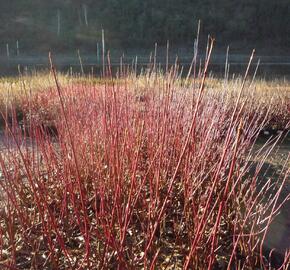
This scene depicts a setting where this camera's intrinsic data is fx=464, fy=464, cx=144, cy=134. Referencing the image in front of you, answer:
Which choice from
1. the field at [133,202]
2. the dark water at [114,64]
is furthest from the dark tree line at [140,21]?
the field at [133,202]

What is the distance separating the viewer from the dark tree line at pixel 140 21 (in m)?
19.6

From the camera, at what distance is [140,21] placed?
21.0 meters

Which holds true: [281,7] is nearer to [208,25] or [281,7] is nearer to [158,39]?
[208,25]

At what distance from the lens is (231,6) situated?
23453 mm

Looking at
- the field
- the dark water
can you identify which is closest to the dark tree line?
the dark water

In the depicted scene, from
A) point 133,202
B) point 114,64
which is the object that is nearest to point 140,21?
point 114,64

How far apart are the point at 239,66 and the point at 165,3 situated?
9155mm

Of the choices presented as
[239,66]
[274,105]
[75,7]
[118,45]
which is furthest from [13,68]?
[274,105]

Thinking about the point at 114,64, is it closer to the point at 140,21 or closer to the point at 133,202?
the point at 140,21

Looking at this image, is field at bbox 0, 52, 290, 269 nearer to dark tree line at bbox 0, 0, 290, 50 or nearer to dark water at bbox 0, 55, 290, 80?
dark water at bbox 0, 55, 290, 80

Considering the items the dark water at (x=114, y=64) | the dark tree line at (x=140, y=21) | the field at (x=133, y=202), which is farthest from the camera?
the dark tree line at (x=140, y=21)

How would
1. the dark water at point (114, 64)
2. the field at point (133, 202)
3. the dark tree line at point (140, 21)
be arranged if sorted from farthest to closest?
the dark tree line at point (140, 21) → the dark water at point (114, 64) → the field at point (133, 202)

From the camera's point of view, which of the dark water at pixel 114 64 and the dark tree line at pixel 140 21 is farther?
the dark tree line at pixel 140 21

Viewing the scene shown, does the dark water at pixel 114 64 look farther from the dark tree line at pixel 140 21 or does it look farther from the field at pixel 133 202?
the field at pixel 133 202
